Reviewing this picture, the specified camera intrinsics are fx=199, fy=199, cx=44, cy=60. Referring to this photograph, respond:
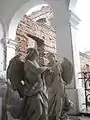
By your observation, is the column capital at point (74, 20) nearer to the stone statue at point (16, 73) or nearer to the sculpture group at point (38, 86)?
the sculpture group at point (38, 86)

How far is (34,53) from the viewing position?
12.3 ft

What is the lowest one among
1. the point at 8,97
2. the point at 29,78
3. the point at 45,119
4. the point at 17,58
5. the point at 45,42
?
the point at 45,119

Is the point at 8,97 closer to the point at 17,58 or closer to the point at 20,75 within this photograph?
the point at 20,75

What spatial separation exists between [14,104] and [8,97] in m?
0.18

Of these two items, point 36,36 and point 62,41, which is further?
point 36,36

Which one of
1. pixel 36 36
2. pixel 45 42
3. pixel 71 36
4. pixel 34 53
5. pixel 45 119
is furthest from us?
pixel 45 42

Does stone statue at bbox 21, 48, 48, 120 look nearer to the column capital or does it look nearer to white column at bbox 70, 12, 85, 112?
white column at bbox 70, 12, 85, 112

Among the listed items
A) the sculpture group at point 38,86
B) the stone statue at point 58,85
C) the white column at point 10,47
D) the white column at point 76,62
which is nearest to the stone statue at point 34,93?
the sculpture group at point 38,86

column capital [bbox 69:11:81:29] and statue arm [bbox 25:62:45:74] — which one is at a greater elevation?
column capital [bbox 69:11:81:29]

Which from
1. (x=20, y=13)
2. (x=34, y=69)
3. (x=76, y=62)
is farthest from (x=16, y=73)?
(x=20, y=13)

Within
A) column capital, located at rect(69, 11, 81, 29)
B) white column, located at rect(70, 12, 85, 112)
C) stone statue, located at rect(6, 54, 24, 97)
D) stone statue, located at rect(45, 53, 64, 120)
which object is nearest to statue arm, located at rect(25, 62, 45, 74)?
stone statue, located at rect(6, 54, 24, 97)

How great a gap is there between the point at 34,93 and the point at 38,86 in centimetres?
14

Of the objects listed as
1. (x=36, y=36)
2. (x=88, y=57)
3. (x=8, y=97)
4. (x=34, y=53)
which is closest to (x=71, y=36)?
(x=34, y=53)

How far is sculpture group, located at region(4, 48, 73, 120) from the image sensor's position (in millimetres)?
3488
